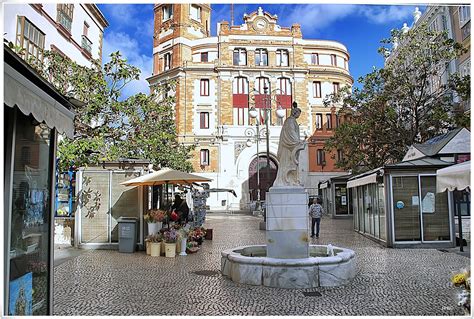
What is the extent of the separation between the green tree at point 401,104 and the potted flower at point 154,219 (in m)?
12.8

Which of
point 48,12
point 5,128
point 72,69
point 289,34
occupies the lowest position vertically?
point 5,128

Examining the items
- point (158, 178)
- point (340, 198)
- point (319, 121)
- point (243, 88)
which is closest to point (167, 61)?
point (243, 88)

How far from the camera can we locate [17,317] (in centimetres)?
423

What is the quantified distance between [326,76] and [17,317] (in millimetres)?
41260

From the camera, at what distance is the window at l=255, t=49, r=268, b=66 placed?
4225cm

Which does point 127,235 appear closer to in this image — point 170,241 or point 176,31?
point 170,241

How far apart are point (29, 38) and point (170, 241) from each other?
11.1 metres

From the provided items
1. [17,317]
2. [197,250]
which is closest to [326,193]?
[197,250]

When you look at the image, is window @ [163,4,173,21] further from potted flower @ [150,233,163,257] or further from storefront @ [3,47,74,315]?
storefront @ [3,47,74,315]

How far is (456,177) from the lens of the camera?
22.6ft

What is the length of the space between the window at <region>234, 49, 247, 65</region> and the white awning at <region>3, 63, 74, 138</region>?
3832cm

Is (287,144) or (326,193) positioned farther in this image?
(326,193)

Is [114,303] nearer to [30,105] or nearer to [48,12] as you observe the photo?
[30,105]

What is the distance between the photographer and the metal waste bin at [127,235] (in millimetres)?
12625
